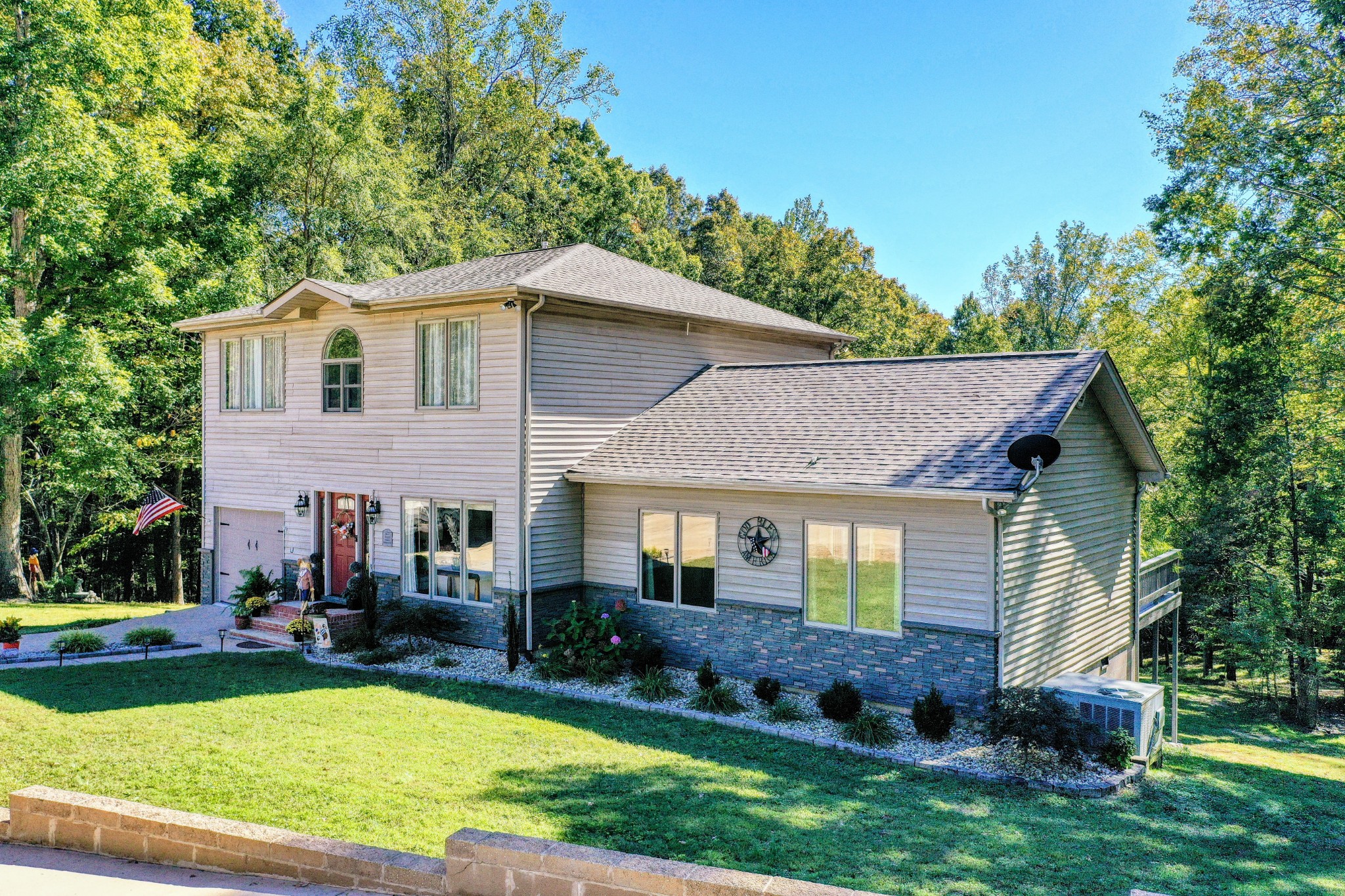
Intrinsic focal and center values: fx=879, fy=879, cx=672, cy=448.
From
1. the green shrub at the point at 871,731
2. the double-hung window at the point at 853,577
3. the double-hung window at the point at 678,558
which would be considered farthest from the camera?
the double-hung window at the point at 678,558

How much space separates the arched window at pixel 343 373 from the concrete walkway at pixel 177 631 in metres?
4.49

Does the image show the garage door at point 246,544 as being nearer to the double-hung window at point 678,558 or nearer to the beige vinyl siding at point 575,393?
the beige vinyl siding at point 575,393

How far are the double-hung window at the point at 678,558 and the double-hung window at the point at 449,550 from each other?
2476 mm

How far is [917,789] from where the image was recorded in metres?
8.68

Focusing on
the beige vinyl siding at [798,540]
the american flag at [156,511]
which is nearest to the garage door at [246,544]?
the american flag at [156,511]

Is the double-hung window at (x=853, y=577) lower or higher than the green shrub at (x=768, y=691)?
higher

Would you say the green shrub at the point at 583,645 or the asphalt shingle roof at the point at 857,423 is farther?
the green shrub at the point at 583,645

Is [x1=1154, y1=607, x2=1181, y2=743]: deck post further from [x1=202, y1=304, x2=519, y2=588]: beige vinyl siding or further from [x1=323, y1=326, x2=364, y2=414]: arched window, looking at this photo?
[x1=323, y1=326, x2=364, y2=414]: arched window

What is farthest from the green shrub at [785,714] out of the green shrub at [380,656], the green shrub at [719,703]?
the green shrub at [380,656]

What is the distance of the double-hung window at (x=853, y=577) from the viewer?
37.4ft

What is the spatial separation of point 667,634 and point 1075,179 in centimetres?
3080

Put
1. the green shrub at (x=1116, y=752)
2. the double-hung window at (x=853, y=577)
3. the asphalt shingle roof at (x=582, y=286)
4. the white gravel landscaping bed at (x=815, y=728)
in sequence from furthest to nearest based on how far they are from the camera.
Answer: the asphalt shingle roof at (x=582, y=286), the double-hung window at (x=853, y=577), the green shrub at (x=1116, y=752), the white gravel landscaping bed at (x=815, y=728)

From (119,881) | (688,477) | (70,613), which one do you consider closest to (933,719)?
(688,477)

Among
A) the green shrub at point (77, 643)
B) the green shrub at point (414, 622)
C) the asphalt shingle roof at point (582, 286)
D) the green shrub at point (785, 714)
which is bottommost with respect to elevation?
the green shrub at point (785, 714)
